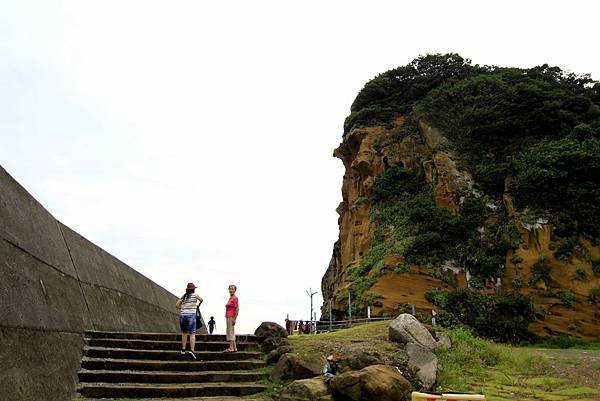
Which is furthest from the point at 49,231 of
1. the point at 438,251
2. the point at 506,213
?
the point at 506,213

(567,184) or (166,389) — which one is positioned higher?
(567,184)

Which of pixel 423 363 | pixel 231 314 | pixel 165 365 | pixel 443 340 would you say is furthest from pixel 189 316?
pixel 443 340

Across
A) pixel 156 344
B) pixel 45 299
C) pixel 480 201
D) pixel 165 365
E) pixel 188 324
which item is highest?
pixel 480 201

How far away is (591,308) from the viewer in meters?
23.5

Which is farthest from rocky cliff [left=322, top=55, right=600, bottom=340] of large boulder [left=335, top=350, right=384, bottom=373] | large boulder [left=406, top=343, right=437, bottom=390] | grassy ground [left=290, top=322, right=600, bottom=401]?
large boulder [left=335, top=350, right=384, bottom=373]

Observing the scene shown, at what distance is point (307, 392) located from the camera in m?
6.86

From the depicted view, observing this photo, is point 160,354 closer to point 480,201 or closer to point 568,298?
point 568,298

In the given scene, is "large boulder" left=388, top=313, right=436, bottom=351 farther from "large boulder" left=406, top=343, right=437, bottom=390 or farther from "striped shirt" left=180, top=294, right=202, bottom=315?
"striped shirt" left=180, top=294, right=202, bottom=315

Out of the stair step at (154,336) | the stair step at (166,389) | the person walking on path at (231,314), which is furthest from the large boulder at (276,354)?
the stair step at (166,389)

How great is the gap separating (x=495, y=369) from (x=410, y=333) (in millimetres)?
1980

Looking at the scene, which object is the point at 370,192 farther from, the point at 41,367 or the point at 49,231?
the point at 41,367

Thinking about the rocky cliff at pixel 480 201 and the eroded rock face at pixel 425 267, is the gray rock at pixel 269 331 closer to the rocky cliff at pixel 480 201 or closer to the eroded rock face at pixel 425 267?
the rocky cliff at pixel 480 201

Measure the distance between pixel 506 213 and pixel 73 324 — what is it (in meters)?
25.3

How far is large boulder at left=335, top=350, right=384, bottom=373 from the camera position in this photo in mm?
7863
